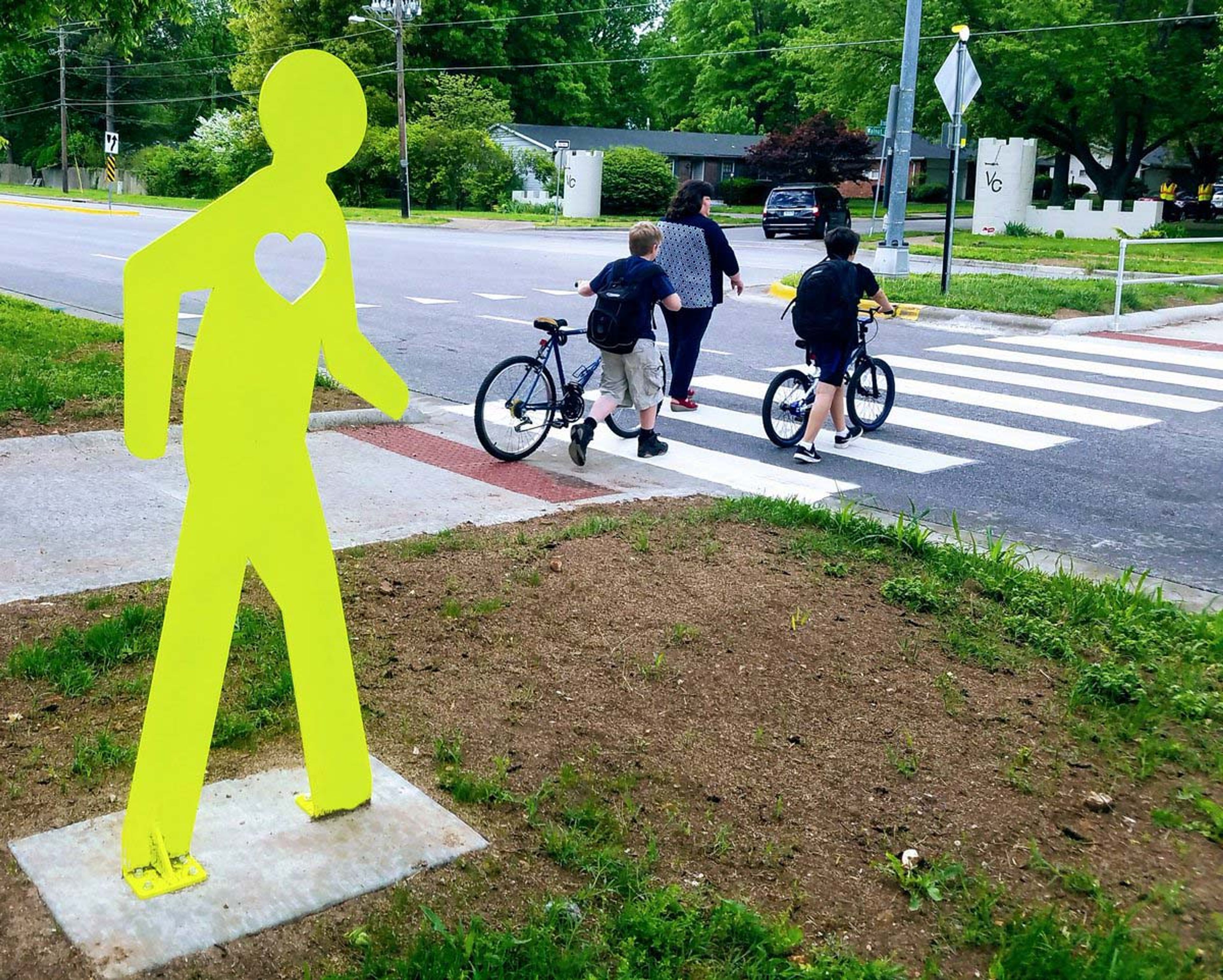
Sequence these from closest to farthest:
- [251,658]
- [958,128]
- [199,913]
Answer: [199,913], [251,658], [958,128]

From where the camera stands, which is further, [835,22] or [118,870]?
[835,22]

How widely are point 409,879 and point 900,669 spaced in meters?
2.26

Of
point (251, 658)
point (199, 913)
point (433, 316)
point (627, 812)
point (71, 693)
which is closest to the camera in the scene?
point (199, 913)

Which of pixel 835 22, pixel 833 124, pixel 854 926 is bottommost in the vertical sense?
pixel 854 926

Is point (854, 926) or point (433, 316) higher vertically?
point (433, 316)

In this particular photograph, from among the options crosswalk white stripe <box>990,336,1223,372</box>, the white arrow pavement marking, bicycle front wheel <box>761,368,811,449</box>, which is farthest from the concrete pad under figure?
crosswalk white stripe <box>990,336,1223,372</box>

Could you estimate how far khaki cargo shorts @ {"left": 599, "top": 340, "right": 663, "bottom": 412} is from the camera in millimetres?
8422

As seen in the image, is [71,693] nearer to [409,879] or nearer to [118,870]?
[118,870]

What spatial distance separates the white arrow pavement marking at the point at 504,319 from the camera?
15.1 m

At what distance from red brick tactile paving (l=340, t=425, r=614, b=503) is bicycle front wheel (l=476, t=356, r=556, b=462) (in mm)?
132

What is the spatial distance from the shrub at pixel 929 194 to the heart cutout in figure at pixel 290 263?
149ft

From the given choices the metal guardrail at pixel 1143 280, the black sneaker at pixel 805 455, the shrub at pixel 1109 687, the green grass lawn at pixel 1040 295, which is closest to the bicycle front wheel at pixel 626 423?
the black sneaker at pixel 805 455

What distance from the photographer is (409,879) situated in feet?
11.4

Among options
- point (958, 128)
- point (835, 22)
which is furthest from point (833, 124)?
point (958, 128)
